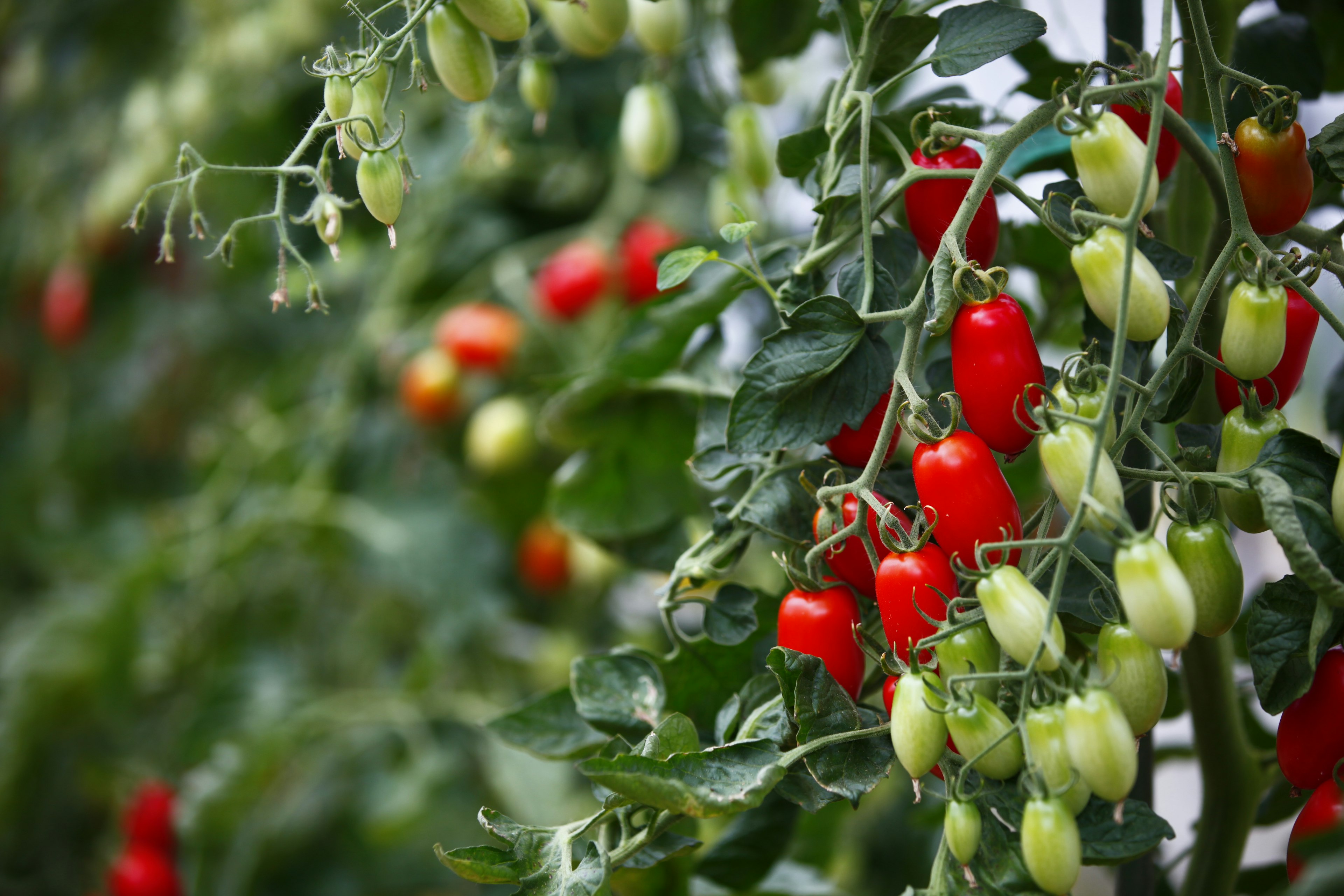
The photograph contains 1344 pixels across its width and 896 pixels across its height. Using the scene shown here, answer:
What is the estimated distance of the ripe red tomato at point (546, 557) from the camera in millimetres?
906

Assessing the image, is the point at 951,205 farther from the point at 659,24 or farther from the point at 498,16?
the point at 659,24

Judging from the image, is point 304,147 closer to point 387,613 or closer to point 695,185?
point 695,185

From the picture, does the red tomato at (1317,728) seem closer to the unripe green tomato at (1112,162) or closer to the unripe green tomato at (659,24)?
the unripe green tomato at (1112,162)

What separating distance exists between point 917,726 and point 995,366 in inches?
3.8

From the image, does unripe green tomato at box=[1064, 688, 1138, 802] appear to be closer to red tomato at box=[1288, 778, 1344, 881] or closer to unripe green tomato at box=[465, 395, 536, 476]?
red tomato at box=[1288, 778, 1344, 881]

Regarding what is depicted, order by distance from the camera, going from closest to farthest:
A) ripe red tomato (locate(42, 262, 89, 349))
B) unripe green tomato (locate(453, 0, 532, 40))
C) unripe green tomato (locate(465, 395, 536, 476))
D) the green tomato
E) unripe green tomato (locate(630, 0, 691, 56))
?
the green tomato → unripe green tomato (locate(453, 0, 532, 40)) → unripe green tomato (locate(630, 0, 691, 56)) → unripe green tomato (locate(465, 395, 536, 476)) → ripe red tomato (locate(42, 262, 89, 349))

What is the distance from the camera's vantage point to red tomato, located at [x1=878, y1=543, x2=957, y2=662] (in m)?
0.26

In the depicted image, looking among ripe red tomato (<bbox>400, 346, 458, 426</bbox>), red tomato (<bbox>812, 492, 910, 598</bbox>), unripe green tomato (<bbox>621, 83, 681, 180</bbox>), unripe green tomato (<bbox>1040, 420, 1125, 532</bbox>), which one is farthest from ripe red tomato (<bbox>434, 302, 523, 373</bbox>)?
unripe green tomato (<bbox>1040, 420, 1125, 532</bbox>)

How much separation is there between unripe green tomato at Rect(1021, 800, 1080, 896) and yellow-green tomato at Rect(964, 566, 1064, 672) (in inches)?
1.2

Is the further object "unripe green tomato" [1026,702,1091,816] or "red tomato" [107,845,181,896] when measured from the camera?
"red tomato" [107,845,181,896]

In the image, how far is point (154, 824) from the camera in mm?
860

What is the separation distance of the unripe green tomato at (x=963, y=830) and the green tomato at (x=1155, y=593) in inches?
2.3

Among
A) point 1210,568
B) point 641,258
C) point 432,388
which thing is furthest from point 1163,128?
point 432,388

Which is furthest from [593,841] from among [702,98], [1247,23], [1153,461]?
[702,98]
